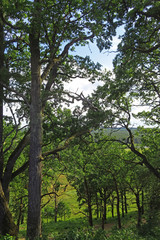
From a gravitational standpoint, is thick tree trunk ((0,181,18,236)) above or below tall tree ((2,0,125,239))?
below

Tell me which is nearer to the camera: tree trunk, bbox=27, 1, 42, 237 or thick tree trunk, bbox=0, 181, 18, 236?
tree trunk, bbox=27, 1, 42, 237

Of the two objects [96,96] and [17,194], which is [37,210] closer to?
[96,96]

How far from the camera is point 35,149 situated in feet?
27.3

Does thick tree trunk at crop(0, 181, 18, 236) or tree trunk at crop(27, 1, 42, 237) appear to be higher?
tree trunk at crop(27, 1, 42, 237)

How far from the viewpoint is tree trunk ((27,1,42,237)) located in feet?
24.8

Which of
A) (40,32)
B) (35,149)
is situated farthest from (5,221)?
(40,32)

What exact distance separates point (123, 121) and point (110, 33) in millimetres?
7810

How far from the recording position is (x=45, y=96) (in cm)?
862

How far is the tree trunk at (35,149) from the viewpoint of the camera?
757 cm

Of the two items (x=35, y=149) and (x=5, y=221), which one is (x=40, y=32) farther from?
(x=5, y=221)

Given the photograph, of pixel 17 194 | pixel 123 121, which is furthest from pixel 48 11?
pixel 17 194

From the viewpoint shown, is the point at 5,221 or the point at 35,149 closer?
the point at 5,221

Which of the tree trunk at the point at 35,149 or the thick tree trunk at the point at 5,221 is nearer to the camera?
the tree trunk at the point at 35,149

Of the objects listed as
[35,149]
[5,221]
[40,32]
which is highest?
[40,32]
